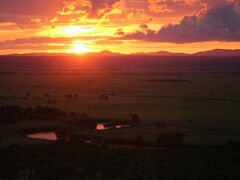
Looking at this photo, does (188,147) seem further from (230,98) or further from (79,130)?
(230,98)

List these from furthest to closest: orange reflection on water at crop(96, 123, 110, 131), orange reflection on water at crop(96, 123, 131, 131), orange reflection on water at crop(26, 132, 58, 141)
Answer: orange reflection on water at crop(96, 123, 131, 131) → orange reflection on water at crop(96, 123, 110, 131) → orange reflection on water at crop(26, 132, 58, 141)

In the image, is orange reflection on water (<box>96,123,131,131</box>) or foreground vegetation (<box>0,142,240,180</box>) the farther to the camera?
orange reflection on water (<box>96,123,131,131</box>)

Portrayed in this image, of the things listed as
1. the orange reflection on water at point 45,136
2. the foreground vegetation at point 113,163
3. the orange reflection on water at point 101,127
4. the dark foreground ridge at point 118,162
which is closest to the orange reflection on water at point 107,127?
the orange reflection on water at point 101,127

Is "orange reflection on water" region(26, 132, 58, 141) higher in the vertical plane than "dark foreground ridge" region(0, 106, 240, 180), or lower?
higher

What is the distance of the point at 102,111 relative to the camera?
52438mm

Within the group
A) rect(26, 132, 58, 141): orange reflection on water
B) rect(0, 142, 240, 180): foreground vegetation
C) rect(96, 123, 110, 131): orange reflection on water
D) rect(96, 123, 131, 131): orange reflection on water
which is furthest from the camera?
rect(96, 123, 131, 131): orange reflection on water

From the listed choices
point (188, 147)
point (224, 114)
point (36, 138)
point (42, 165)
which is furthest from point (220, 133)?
point (42, 165)

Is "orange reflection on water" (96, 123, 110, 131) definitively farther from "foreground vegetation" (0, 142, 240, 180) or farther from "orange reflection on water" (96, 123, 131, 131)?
"foreground vegetation" (0, 142, 240, 180)

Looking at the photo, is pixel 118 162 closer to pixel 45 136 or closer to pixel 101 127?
pixel 45 136

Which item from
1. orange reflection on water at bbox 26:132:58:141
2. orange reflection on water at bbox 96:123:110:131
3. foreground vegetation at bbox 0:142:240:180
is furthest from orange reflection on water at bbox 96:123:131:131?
foreground vegetation at bbox 0:142:240:180

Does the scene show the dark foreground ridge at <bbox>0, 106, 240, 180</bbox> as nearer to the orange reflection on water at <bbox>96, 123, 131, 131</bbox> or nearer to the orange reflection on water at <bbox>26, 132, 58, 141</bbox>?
the orange reflection on water at <bbox>26, 132, 58, 141</bbox>

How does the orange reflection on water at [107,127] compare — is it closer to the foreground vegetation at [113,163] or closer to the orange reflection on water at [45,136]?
the orange reflection on water at [45,136]

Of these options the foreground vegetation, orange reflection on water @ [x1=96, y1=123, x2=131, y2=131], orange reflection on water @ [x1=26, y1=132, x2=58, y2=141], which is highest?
orange reflection on water @ [x1=96, y1=123, x2=131, y2=131]

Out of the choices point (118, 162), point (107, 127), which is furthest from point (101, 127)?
point (118, 162)
